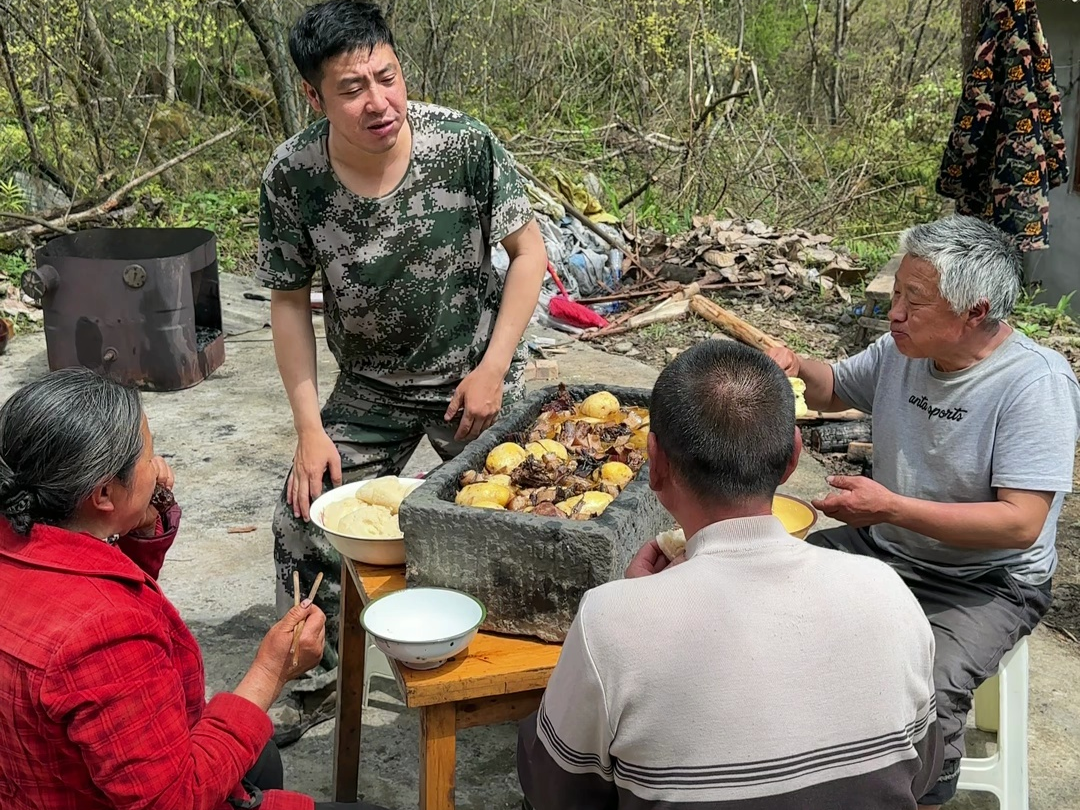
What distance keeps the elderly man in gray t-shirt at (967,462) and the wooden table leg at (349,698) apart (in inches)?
51.5

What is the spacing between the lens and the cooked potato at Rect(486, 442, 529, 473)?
91.5 inches

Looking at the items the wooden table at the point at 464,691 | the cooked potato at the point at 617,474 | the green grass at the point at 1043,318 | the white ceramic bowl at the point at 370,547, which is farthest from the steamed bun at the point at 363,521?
the green grass at the point at 1043,318

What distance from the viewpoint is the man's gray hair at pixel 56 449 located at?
1594 millimetres

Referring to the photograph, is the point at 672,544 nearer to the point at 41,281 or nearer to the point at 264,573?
the point at 264,573

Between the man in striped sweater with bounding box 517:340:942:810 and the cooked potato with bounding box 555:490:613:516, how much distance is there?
55 cm

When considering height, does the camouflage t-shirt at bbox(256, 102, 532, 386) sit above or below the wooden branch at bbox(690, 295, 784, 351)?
above

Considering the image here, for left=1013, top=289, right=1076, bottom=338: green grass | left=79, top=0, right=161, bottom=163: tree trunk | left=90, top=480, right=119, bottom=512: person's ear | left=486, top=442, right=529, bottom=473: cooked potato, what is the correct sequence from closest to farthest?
left=90, top=480, right=119, bottom=512: person's ear, left=486, top=442, right=529, bottom=473: cooked potato, left=1013, top=289, right=1076, bottom=338: green grass, left=79, top=0, right=161, bottom=163: tree trunk

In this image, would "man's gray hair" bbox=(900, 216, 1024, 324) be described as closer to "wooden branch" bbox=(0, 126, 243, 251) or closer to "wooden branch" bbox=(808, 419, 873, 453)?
"wooden branch" bbox=(808, 419, 873, 453)

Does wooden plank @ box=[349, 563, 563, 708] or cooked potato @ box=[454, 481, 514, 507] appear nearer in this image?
wooden plank @ box=[349, 563, 563, 708]

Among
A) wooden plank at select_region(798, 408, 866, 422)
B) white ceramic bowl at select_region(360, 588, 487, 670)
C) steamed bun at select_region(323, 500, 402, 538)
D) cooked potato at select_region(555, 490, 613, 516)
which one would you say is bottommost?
wooden plank at select_region(798, 408, 866, 422)

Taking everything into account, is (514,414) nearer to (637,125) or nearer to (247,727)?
(247,727)

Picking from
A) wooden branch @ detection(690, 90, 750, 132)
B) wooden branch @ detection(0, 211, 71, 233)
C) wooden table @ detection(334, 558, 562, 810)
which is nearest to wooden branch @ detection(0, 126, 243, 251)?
wooden branch @ detection(0, 211, 71, 233)

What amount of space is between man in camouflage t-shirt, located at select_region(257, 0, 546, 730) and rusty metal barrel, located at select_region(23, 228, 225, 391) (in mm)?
3653

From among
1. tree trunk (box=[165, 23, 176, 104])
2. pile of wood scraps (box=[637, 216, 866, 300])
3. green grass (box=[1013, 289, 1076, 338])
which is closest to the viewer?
green grass (box=[1013, 289, 1076, 338])
